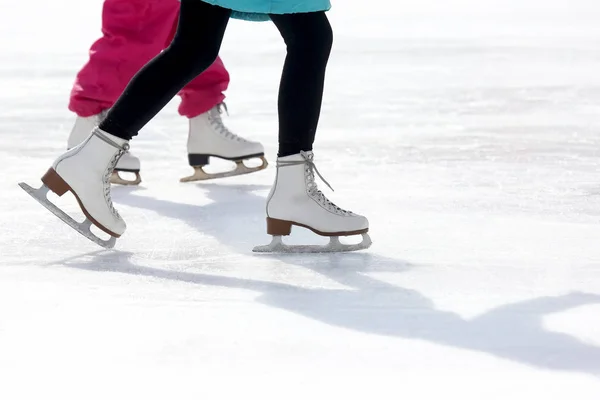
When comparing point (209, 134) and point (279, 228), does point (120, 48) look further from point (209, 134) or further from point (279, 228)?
point (279, 228)

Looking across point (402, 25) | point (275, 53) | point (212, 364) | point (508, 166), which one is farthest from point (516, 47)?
point (212, 364)

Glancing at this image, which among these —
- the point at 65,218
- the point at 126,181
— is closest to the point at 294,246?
the point at 65,218

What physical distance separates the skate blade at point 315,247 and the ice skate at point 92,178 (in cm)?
29

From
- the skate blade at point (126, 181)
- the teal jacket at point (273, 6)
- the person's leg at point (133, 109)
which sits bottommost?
the skate blade at point (126, 181)

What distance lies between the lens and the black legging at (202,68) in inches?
86.0

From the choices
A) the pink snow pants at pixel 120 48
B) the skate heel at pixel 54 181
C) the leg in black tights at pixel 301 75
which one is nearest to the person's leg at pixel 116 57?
the pink snow pants at pixel 120 48

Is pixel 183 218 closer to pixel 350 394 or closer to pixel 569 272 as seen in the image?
pixel 569 272

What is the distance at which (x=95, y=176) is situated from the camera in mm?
2240

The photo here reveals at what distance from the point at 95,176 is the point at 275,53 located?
14.3ft

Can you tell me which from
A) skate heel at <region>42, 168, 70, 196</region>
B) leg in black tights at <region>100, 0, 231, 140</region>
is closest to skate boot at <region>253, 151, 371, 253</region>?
leg in black tights at <region>100, 0, 231, 140</region>

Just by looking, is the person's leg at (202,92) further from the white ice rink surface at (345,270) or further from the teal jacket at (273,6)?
the teal jacket at (273,6)

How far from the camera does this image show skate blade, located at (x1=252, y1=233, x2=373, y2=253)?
7.39 feet

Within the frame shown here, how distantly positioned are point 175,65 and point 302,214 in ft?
1.21

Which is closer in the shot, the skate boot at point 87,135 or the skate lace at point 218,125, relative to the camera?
the skate boot at point 87,135
